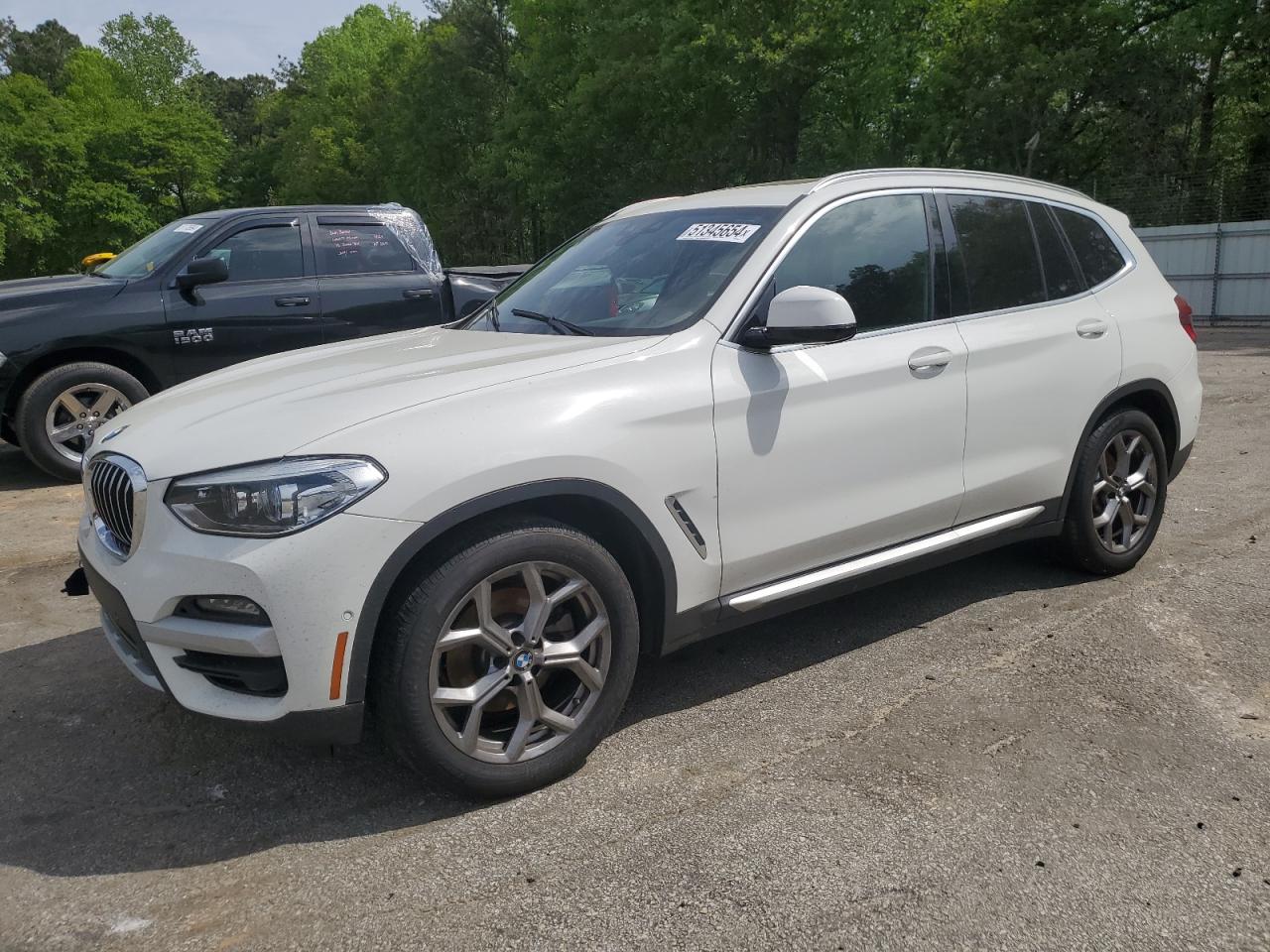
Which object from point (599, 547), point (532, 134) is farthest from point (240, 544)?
point (532, 134)

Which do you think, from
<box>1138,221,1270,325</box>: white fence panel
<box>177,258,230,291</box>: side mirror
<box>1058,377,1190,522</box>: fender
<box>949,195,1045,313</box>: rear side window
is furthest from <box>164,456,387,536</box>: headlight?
<box>1138,221,1270,325</box>: white fence panel

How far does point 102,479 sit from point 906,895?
2.51 m

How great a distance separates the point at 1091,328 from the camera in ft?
14.8

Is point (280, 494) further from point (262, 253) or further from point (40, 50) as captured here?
point (40, 50)

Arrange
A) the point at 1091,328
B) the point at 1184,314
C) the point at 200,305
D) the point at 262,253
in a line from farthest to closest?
the point at 262,253
the point at 200,305
the point at 1184,314
the point at 1091,328

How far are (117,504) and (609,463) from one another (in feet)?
4.60

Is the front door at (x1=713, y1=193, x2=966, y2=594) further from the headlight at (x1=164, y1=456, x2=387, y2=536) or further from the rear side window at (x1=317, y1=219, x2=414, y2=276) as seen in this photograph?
the rear side window at (x1=317, y1=219, x2=414, y2=276)

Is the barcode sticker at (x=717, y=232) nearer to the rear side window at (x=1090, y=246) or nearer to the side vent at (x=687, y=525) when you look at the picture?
the side vent at (x=687, y=525)

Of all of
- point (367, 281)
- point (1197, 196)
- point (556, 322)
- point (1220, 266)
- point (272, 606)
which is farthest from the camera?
point (1197, 196)

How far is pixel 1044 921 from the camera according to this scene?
8.02 feet

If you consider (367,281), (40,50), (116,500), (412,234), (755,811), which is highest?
(40,50)

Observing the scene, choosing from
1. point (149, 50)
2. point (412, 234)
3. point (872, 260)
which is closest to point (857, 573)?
point (872, 260)

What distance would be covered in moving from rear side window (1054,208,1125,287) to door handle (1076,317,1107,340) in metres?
0.22

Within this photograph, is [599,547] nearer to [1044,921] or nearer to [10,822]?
[1044,921]
